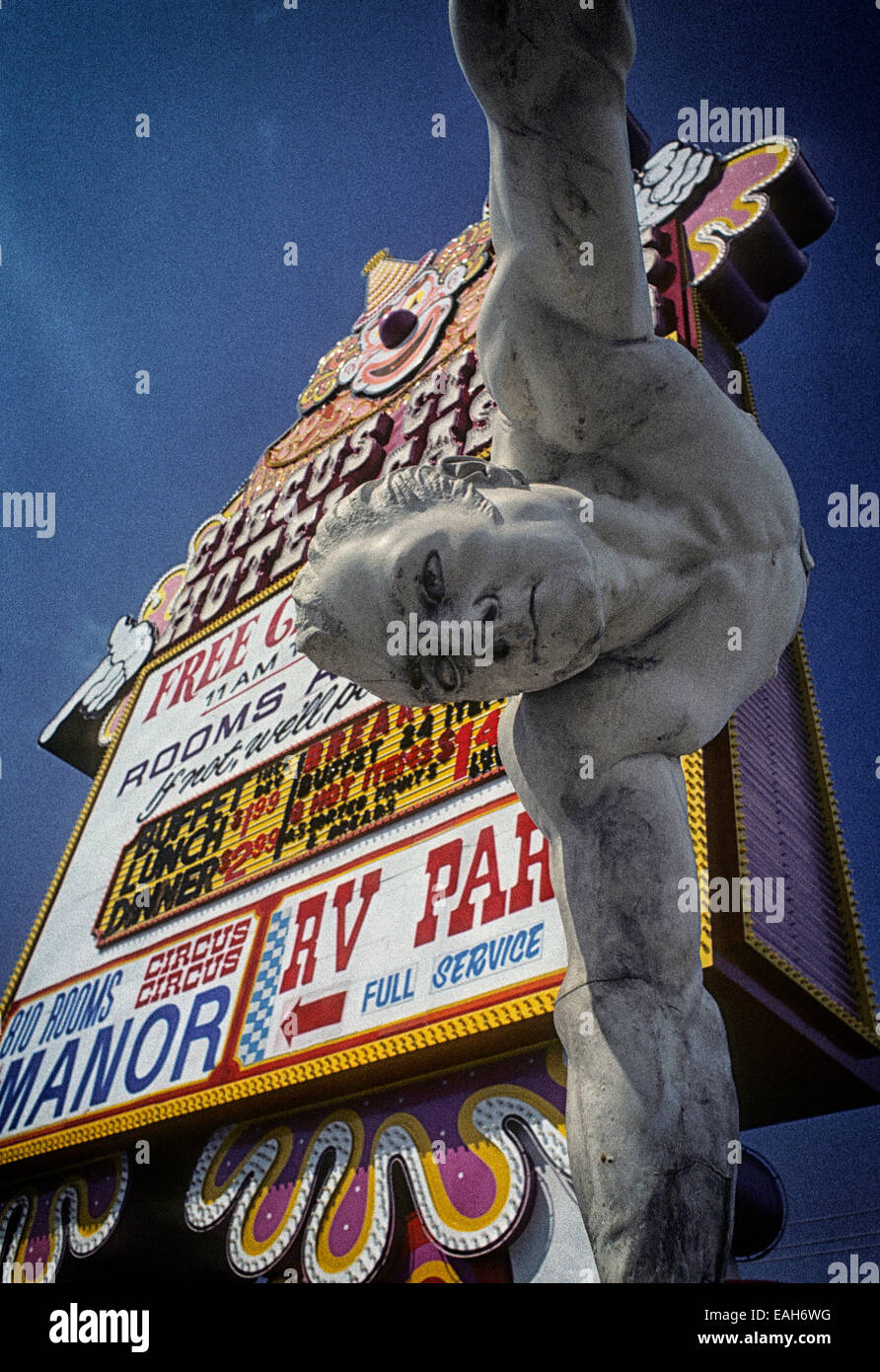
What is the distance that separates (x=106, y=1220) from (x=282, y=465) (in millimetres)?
6923

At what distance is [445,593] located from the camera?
57.9 inches

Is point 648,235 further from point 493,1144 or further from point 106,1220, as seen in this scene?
point 106,1220

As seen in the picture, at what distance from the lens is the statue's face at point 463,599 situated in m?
1.47

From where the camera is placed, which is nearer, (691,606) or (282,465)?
(691,606)

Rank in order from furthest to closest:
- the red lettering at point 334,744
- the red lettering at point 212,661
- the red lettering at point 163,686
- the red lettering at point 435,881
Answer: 1. the red lettering at point 163,686
2. the red lettering at point 212,661
3. the red lettering at point 334,744
4. the red lettering at point 435,881

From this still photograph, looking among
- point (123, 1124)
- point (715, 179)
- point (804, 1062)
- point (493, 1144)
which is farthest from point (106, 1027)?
point (715, 179)

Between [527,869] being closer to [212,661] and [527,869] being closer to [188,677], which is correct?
[212,661]

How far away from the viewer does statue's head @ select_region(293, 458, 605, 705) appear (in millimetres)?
1474

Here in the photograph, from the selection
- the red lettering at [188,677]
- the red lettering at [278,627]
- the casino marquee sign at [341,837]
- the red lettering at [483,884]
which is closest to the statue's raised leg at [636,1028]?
the casino marquee sign at [341,837]

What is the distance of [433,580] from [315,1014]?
4.28 metres

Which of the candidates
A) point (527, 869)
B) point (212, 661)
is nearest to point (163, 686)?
point (212, 661)

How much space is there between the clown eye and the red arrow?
410 cm

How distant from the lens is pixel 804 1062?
4.45 m

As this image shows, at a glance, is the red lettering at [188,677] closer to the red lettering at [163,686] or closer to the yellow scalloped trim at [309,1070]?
the red lettering at [163,686]
